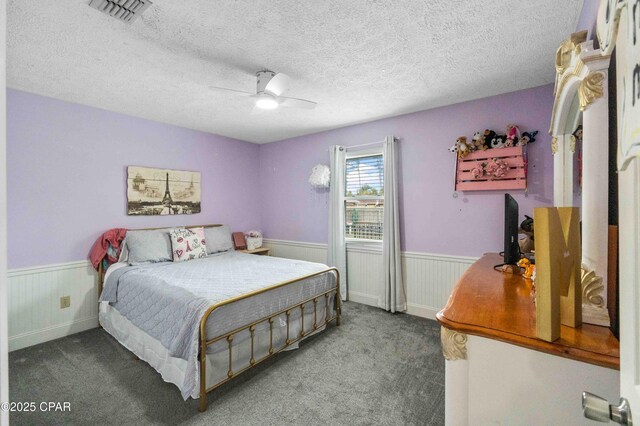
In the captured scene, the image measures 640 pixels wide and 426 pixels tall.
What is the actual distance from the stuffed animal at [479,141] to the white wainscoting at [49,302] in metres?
4.28

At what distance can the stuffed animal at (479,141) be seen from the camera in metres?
2.88

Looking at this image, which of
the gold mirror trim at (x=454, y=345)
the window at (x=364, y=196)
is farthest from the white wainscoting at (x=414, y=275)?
the gold mirror trim at (x=454, y=345)

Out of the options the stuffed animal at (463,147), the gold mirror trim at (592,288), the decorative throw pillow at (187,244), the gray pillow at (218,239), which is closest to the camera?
the gold mirror trim at (592,288)

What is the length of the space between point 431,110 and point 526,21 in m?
1.51

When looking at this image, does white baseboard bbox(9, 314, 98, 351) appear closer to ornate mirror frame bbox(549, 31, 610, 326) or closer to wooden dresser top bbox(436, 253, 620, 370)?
wooden dresser top bbox(436, 253, 620, 370)

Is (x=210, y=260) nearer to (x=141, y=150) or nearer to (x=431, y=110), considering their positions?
(x=141, y=150)

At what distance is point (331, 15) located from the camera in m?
1.65

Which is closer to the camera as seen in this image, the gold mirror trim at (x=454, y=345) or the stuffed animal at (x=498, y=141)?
the gold mirror trim at (x=454, y=345)

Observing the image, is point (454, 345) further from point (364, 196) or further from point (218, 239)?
point (218, 239)

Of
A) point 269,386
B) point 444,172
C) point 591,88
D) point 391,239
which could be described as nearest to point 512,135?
point 444,172

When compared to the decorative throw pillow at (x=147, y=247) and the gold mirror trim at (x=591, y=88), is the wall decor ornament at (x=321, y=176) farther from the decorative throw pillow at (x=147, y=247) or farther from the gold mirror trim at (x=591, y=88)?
the gold mirror trim at (x=591, y=88)

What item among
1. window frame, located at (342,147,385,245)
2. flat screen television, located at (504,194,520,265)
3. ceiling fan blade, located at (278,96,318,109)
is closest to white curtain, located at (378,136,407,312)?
window frame, located at (342,147,385,245)

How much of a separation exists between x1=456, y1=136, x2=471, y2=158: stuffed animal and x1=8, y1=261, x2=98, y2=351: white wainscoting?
4.14 meters

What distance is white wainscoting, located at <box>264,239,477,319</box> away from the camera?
3.13 meters
